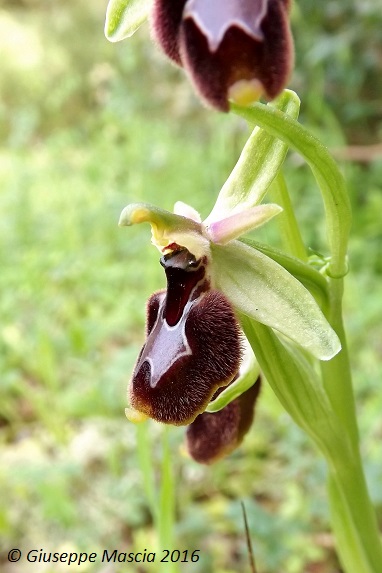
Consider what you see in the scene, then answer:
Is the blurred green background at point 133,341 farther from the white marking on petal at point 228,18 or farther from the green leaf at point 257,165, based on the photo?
the white marking on petal at point 228,18

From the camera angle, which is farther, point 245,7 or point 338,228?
point 338,228

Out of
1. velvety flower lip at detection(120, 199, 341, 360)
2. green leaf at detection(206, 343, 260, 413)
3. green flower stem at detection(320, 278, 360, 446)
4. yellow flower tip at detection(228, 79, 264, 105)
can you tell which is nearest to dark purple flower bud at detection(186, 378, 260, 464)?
green leaf at detection(206, 343, 260, 413)

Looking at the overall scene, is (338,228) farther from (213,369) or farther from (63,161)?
(63,161)

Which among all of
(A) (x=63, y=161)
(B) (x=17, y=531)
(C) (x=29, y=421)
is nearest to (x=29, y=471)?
(B) (x=17, y=531)

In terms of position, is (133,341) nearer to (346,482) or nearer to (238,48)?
(346,482)

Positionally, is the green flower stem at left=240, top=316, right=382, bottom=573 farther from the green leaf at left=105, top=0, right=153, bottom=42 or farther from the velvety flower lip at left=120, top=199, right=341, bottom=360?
Answer: the green leaf at left=105, top=0, right=153, bottom=42

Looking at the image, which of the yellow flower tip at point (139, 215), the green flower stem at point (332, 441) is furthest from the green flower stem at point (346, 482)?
the yellow flower tip at point (139, 215)
